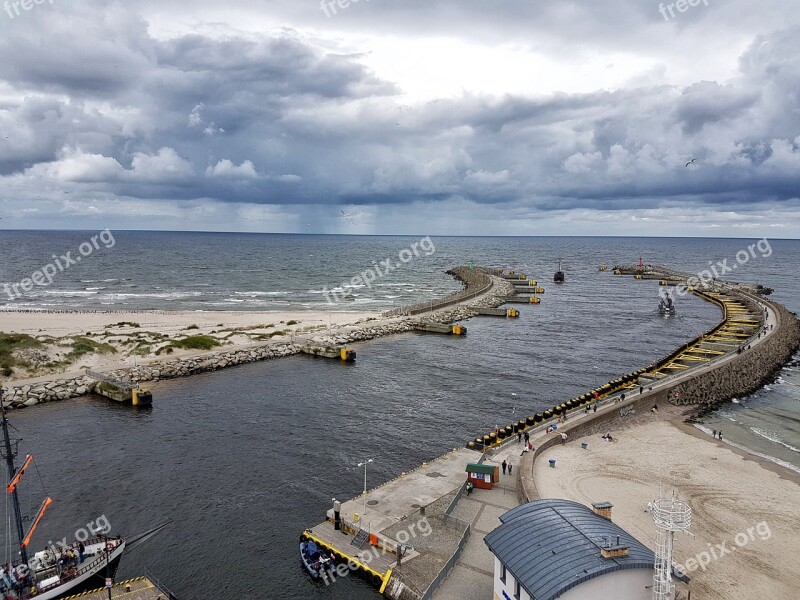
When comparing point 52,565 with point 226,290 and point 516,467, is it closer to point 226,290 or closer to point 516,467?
point 516,467

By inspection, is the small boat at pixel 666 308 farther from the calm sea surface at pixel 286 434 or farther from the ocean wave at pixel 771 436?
the ocean wave at pixel 771 436

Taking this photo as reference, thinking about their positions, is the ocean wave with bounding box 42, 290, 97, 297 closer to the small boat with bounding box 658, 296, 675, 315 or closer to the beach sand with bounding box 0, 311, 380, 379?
the beach sand with bounding box 0, 311, 380, 379

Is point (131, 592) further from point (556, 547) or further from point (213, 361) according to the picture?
point (213, 361)

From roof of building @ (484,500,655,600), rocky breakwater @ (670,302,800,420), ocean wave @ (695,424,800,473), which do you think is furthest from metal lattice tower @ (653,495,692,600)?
rocky breakwater @ (670,302,800,420)

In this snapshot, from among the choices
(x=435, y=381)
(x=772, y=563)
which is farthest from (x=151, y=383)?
(x=772, y=563)

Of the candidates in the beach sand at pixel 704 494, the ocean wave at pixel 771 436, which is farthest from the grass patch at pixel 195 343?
the ocean wave at pixel 771 436

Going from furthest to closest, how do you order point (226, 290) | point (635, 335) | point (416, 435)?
point (226, 290)
point (635, 335)
point (416, 435)
